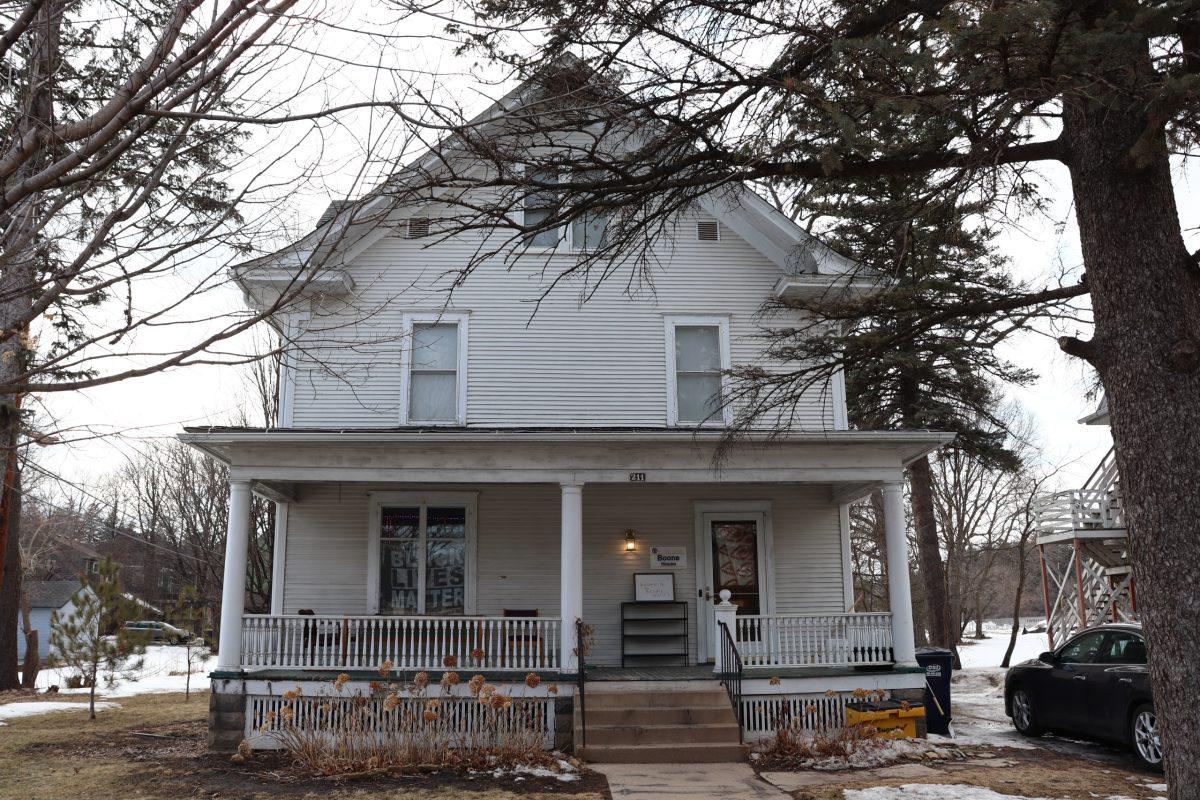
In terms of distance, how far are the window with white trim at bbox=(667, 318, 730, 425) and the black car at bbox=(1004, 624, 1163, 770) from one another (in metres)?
5.37

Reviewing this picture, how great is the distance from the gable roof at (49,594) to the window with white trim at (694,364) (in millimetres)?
36814

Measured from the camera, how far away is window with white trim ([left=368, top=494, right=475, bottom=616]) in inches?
521

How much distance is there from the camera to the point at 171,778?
360 inches

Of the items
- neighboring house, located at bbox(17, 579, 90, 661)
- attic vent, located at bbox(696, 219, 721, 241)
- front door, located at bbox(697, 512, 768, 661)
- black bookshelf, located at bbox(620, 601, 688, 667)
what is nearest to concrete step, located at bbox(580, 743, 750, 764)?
black bookshelf, located at bbox(620, 601, 688, 667)

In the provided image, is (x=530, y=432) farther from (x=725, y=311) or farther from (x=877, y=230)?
(x=877, y=230)

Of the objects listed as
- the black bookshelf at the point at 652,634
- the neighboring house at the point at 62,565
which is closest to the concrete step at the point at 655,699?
the black bookshelf at the point at 652,634

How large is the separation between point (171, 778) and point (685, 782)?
16.8 feet

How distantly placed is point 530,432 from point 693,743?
162 inches

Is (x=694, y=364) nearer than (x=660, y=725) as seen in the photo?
No

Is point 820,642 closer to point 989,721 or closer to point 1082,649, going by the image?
point 1082,649

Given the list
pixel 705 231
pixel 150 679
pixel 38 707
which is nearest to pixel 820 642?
pixel 705 231

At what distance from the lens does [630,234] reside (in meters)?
6.76

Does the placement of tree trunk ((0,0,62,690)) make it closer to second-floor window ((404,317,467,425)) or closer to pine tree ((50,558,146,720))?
second-floor window ((404,317,467,425))

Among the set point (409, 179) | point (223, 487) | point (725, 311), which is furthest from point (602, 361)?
point (223, 487)
